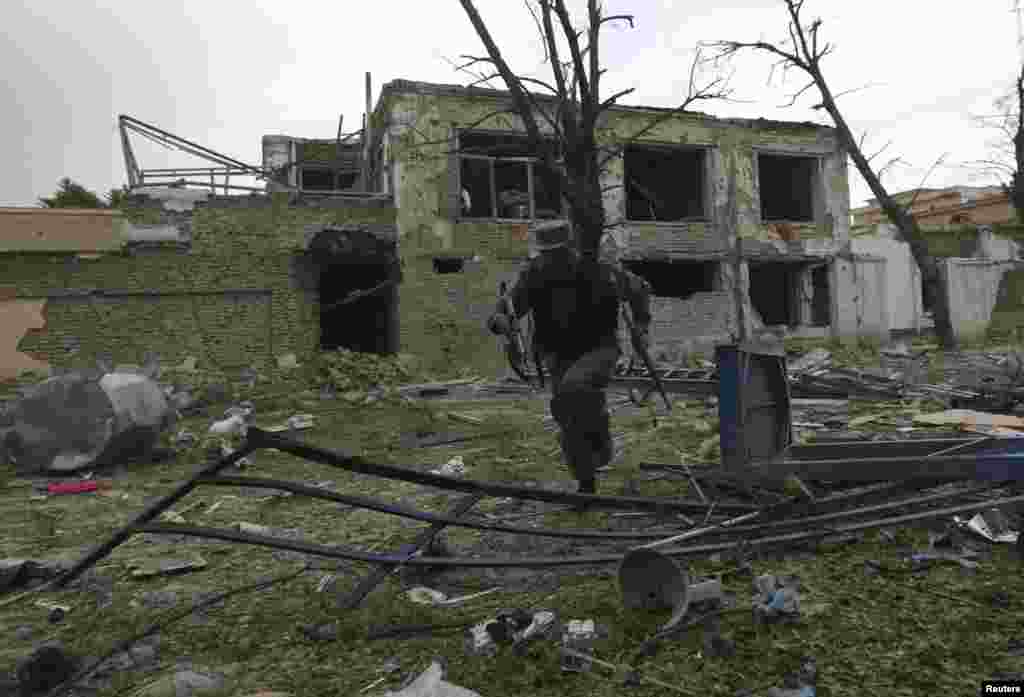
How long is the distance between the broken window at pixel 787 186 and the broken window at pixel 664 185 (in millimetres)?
1768

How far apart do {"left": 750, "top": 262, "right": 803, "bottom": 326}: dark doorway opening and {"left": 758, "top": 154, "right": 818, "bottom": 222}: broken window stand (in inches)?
55.1

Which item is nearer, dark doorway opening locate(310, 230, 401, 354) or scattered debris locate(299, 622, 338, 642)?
scattered debris locate(299, 622, 338, 642)

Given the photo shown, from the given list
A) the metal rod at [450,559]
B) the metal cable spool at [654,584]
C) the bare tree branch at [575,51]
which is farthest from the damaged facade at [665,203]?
the metal cable spool at [654,584]

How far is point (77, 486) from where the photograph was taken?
18.2 feet

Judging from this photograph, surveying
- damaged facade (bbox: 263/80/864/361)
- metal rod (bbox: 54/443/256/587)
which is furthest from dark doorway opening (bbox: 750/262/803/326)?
metal rod (bbox: 54/443/256/587)

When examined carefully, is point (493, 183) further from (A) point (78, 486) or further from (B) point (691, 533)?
(B) point (691, 533)

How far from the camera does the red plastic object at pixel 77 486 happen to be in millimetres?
5488

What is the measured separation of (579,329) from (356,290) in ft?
37.5

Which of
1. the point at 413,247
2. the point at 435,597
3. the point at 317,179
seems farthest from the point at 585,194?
the point at 317,179

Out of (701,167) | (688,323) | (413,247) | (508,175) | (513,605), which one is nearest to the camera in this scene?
(513,605)

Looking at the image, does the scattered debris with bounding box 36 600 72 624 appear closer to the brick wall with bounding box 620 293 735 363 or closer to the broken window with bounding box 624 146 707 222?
the brick wall with bounding box 620 293 735 363

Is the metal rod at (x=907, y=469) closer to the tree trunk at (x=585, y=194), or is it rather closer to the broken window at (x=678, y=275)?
the tree trunk at (x=585, y=194)

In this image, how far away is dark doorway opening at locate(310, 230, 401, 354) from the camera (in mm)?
13750

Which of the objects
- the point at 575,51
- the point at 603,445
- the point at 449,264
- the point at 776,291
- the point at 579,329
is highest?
the point at 575,51
